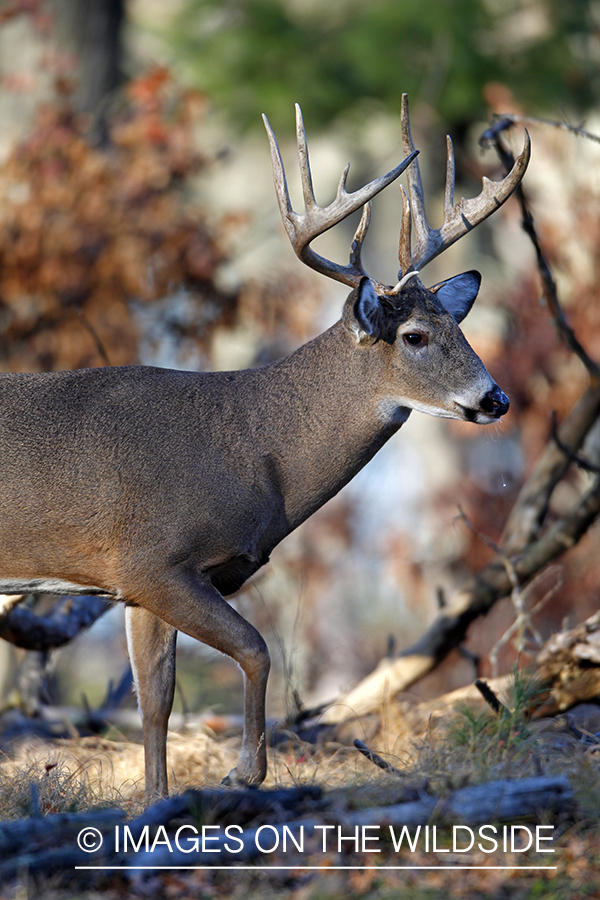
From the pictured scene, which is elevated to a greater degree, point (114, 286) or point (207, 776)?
point (114, 286)

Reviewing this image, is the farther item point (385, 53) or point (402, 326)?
point (385, 53)

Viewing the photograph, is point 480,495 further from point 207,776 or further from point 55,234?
point 207,776

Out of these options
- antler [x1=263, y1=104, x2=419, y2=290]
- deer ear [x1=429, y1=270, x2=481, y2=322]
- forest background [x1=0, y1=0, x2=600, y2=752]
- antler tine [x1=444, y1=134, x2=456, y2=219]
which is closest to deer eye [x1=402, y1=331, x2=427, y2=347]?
antler [x1=263, y1=104, x2=419, y2=290]

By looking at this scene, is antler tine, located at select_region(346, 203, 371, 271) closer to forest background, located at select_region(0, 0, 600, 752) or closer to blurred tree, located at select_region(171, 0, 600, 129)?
forest background, located at select_region(0, 0, 600, 752)

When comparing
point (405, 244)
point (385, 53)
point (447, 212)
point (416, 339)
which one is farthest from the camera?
point (385, 53)

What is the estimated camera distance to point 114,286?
11047 millimetres

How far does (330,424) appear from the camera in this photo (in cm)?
527

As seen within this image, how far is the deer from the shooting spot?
483cm

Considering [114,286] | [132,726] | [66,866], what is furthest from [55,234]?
[66,866]

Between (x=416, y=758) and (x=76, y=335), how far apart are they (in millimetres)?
6881

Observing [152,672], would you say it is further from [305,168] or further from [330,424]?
[305,168]

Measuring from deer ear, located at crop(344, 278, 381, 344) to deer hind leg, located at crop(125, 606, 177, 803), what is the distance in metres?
1.75

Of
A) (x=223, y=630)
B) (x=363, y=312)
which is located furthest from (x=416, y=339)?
(x=223, y=630)

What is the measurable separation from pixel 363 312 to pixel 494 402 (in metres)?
0.78
